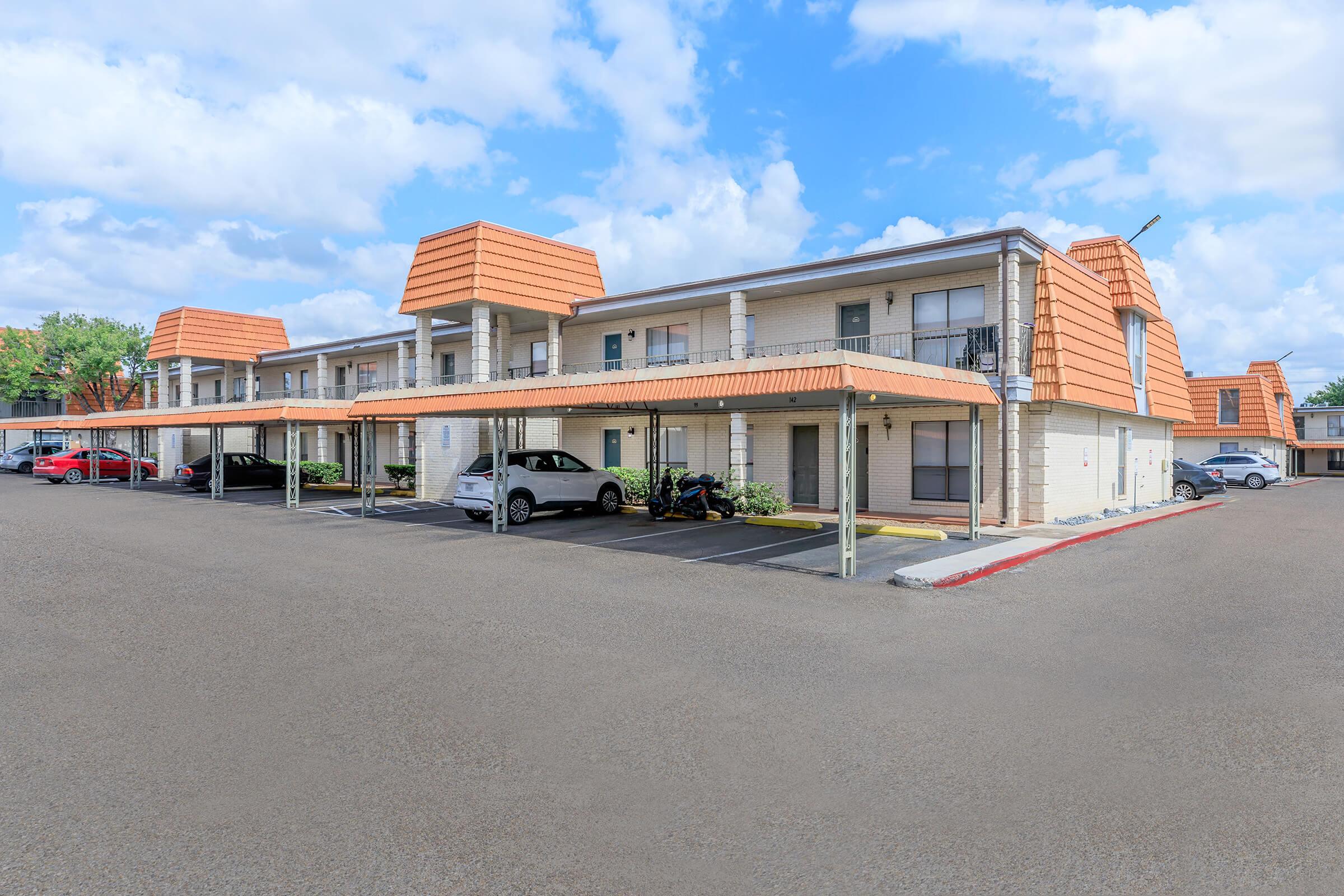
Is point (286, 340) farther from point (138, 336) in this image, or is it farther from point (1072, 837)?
point (1072, 837)

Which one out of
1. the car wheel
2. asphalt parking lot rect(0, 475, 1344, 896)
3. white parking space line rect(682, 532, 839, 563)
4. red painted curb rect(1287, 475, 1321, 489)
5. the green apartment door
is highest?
the green apartment door

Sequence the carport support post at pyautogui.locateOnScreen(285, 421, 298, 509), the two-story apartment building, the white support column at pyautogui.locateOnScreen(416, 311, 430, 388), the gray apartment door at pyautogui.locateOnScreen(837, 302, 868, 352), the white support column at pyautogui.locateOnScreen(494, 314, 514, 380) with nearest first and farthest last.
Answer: the two-story apartment building < the gray apartment door at pyautogui.locateOnScreen(837, 302, 868, 352) < the carport support post at pyautogui.locateOnScreen(285, 421, 298, 509) < the white support column at pyautogui.locateOnScreen(416, 311, 430, 388) < the white support column at pyautogui.locateOnScreen(494, 314, 514, 380)

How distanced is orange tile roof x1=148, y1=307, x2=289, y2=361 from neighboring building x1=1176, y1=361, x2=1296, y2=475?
46465 mm

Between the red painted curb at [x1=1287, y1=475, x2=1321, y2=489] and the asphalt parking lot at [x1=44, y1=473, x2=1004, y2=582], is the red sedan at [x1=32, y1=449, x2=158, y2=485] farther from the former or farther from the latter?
the red painted curb at [x1=1287, y1=475, x2=1321, y2=489]

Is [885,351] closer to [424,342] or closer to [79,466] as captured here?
[424,342]

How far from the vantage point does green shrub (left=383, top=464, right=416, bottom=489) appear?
30516 mm

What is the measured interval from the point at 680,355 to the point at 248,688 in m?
19.9

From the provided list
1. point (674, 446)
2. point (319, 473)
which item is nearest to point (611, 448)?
point (674, 446)

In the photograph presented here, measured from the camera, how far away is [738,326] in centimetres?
2236

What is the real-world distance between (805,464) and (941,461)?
393 centimetres

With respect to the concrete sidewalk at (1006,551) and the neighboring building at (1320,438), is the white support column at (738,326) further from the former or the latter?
the neighboring building at (1320,438)

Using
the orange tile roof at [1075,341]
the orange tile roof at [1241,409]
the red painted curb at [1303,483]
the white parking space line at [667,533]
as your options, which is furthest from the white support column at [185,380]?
the red painted curb at [1303,483]

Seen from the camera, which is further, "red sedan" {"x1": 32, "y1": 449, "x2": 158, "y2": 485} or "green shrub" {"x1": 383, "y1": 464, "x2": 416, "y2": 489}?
"red sedan" {"x1": 32, "y1": 449, "x2": 158, "y2": 485}

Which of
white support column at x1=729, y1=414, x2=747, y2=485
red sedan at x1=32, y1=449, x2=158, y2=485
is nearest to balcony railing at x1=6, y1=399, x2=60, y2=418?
red sedan at x1=32, y1=449, x2=158, y2=485
